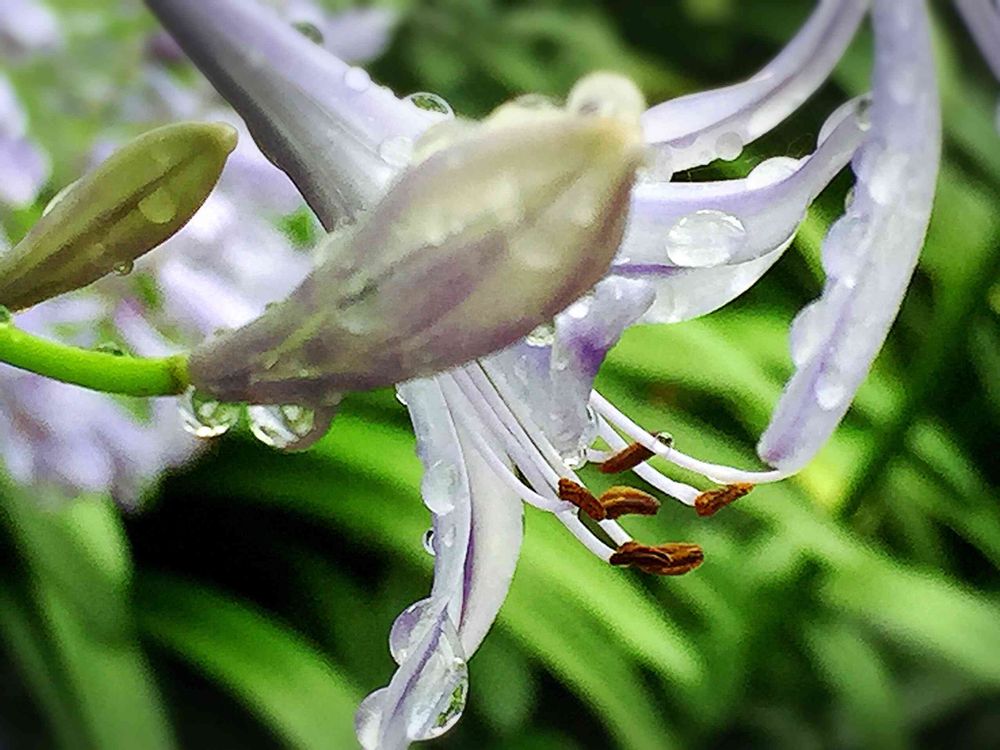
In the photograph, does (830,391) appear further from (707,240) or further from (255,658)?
(255,658)

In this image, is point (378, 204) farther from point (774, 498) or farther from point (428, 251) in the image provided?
point (774, 498)

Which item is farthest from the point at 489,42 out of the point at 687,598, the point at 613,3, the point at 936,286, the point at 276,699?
the point at 276,699

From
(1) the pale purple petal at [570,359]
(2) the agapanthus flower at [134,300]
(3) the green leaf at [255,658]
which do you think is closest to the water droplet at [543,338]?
(1) the pale purple petal at [570,359]

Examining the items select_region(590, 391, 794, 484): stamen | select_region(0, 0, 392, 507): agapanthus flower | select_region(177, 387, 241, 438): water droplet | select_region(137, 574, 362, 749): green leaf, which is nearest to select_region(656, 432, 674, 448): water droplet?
select_region(590, 391, 794, 484): stamen

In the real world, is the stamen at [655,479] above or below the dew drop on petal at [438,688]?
above

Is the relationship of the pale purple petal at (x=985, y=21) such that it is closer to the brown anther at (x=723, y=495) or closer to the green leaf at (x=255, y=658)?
the brown anther at (x=723, y=495)

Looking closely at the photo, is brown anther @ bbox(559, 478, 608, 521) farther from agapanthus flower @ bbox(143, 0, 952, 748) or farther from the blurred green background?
the blurred green background
